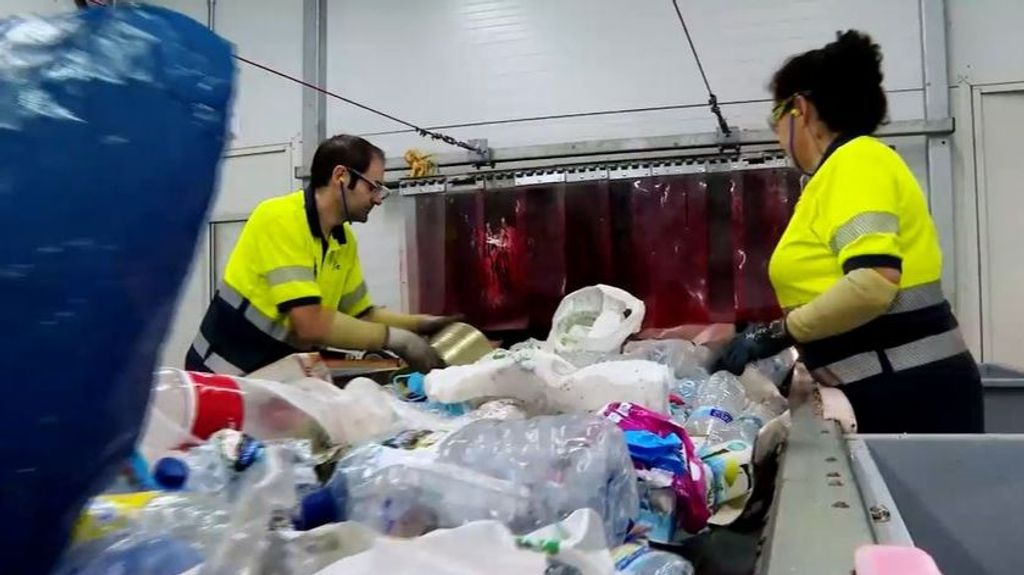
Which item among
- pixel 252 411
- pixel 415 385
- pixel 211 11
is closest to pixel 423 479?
pixel 252 411

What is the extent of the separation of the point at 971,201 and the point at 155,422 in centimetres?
320

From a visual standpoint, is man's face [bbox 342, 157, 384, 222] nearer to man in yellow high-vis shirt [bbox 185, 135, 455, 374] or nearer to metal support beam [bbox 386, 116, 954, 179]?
man in yellow high-vis shirt [bbox 185, 135, 455, 374]

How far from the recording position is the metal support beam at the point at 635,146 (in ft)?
10.3

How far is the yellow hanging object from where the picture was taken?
3449 millimetres

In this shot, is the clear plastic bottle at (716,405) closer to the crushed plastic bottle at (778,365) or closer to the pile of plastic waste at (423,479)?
the pile of plastic waste at (423,479)

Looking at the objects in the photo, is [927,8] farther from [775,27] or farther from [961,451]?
[961,451]

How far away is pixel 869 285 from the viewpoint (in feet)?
4.44

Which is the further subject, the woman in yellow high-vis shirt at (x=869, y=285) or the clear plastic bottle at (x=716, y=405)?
the woman in yellow high-vis shirt at (x=869, y=285)

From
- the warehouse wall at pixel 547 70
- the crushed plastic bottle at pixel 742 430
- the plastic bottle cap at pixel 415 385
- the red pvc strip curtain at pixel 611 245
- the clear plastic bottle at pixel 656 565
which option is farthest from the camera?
the warehouse wall at pixel 547 70

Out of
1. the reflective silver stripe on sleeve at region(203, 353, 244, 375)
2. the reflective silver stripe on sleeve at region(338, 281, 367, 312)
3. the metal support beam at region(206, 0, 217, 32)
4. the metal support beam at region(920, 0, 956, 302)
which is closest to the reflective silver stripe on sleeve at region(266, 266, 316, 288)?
the reflective silver stripe on sleeve at region(203, 353, 244, 375)

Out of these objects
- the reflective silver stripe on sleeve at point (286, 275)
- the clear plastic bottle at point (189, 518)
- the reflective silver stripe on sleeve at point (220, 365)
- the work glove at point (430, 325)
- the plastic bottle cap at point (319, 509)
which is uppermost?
the reflective silver stripe on sleeve at point (286, 275)

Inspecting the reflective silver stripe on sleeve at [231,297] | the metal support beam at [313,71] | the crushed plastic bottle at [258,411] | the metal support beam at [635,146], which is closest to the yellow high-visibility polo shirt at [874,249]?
the crushed plastic bottle at [258,411]

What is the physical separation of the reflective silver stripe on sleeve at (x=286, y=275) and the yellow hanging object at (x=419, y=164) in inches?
58.8

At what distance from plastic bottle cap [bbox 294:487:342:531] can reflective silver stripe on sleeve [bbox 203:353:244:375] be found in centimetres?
145
